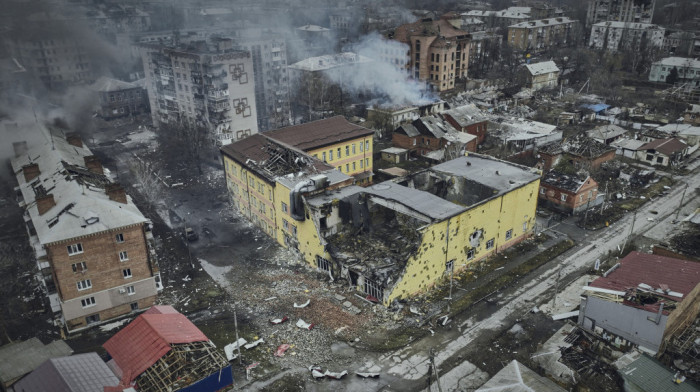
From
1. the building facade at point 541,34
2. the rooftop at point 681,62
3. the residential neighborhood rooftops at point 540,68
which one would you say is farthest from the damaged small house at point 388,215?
the building facade at point 541,34

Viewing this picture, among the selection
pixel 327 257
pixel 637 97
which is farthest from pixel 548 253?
pixel 637 97

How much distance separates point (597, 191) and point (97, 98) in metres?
65.6

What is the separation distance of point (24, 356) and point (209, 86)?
1577 inches

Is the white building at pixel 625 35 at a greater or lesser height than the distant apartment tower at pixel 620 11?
lesser

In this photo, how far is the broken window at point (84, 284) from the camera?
26359 millimetres

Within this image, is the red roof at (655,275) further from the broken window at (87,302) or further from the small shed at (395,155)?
the broken window at (87,302)

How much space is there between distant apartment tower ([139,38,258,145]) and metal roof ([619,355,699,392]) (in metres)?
47.1

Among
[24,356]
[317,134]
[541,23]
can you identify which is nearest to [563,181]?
[317,134]

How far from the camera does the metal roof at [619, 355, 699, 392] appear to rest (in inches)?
796

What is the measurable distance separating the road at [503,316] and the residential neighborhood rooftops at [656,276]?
4144 mm

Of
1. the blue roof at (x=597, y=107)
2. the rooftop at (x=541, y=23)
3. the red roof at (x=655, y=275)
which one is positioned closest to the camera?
the red roof at (x=655, y=275)

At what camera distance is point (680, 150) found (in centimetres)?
5009

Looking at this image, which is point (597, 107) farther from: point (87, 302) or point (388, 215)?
point (87, 302)

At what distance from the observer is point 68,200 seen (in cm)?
2744
